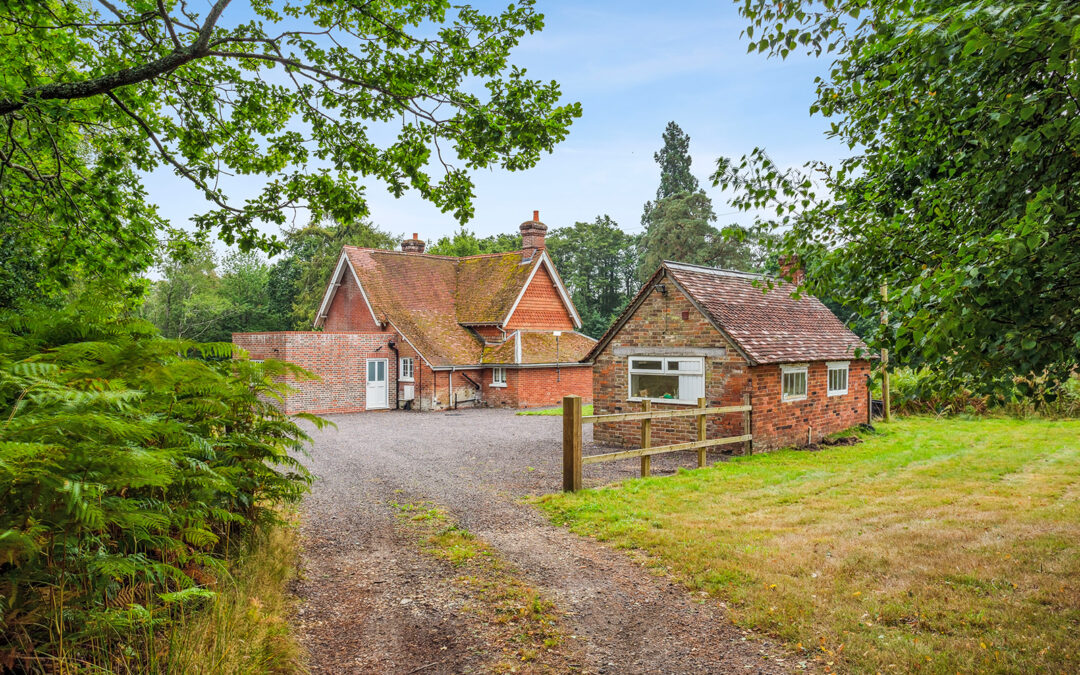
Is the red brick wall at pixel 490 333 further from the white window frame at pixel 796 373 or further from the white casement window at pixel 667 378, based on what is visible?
the white window frame at pixel 796 373

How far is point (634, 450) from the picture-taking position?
40.1ft

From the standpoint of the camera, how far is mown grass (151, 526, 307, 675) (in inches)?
141

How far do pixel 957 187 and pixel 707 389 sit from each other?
9820mm

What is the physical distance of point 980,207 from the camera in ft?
16.5

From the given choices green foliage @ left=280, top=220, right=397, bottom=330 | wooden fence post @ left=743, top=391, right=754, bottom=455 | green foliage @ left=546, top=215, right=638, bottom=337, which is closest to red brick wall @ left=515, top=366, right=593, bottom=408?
wooden fence post @ left=743, top=391, right=754, bottom=455

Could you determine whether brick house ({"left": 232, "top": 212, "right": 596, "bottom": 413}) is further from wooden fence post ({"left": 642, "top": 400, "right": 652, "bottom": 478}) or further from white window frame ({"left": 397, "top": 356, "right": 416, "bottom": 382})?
wooden fence post ({"left": 642, "top": 400, "right": 652, "bottom": 478})

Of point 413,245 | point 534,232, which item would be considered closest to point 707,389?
point 534,232

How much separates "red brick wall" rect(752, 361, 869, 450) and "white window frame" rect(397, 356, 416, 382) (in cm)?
1604

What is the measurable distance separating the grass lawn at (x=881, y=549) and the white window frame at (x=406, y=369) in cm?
1655

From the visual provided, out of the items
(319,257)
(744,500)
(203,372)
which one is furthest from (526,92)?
(319,257)

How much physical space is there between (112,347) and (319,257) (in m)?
48.5

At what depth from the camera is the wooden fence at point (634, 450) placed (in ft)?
32.9

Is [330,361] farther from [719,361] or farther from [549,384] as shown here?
[719,361]

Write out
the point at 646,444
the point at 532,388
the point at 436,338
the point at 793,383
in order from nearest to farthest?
the point at 646,444 → the point at 793,383 → the point at 532,388 → the point at 436,338
